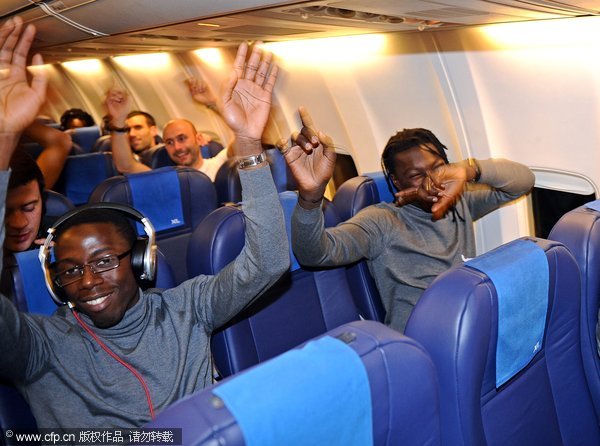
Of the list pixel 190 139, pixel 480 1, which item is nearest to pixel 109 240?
pixel 480 1

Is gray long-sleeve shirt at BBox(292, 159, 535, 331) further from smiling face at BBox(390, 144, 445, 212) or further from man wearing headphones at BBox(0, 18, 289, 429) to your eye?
man wearing headphones at BBox(0, 18, 289, 429)

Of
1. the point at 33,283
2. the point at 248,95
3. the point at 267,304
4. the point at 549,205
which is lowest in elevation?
the point at 549,205

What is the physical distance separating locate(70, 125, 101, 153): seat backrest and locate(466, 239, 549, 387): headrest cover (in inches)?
279

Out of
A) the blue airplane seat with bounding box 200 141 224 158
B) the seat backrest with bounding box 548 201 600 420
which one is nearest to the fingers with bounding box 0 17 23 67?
the seat backrest with bounding box 548 201 600 420

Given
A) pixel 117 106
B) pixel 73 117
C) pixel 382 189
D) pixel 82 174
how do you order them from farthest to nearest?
pixel 73 117 < pixel 82 174 < pixel 117 106 < pixel 382 189

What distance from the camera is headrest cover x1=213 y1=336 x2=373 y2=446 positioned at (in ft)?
2.75

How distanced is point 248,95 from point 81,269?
2.30 feet

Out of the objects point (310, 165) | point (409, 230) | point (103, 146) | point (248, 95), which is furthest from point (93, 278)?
point (103, 146)

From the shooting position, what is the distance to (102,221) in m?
1.68

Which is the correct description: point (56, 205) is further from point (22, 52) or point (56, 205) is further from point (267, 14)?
point (22, 52)

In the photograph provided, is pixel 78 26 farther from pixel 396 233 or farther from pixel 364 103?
pixel 364 103

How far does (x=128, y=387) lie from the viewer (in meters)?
1.57

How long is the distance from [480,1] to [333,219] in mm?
1058

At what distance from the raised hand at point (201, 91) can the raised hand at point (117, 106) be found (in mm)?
2254
